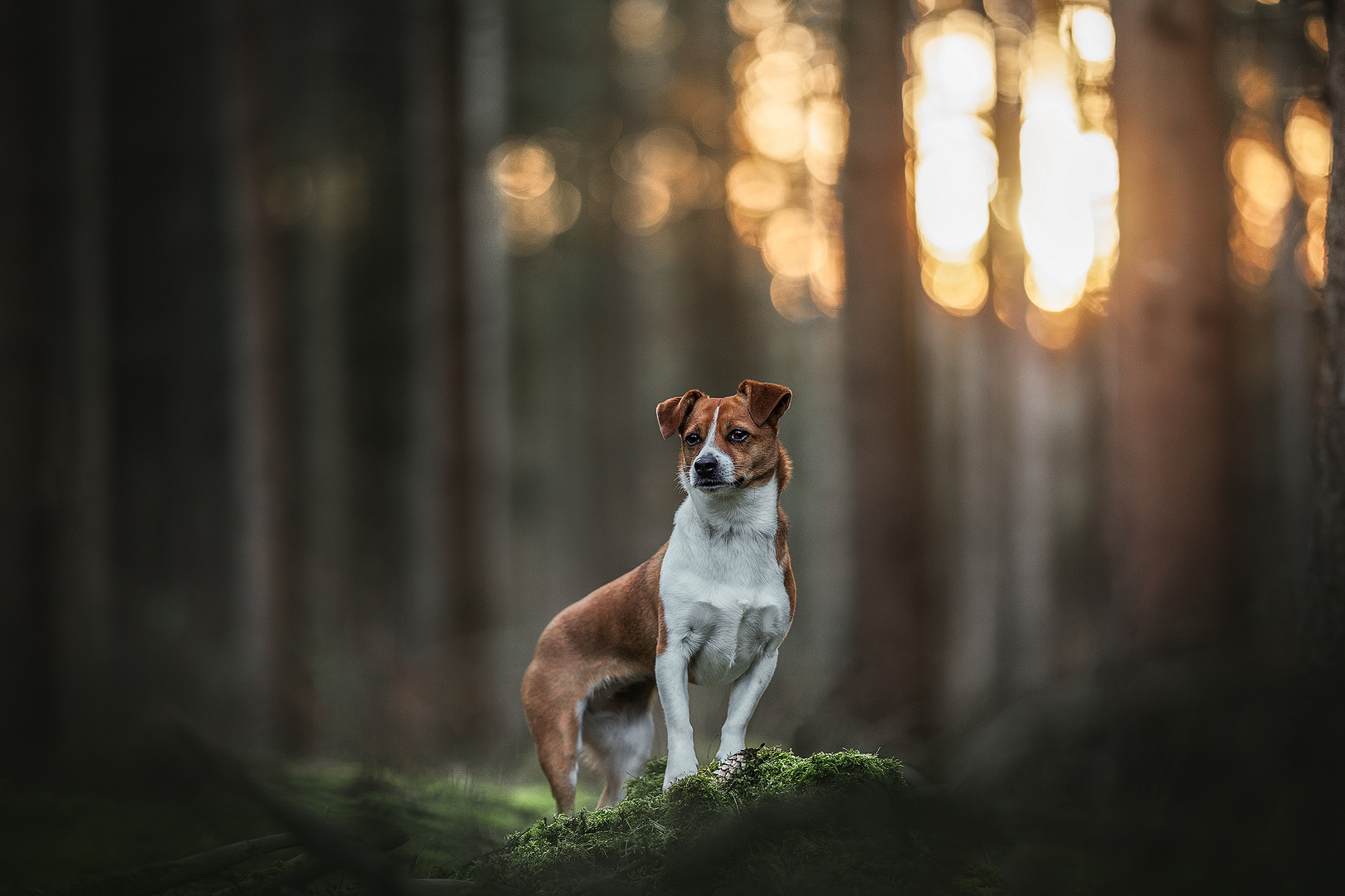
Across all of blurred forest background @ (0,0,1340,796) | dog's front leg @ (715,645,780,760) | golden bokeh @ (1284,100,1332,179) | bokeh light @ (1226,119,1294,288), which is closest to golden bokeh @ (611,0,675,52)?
blurred forest background @ (0,0,1340,796)

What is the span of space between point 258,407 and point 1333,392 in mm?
10786

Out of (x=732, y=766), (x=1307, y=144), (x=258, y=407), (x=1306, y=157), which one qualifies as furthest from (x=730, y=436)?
(x=1307, y=144)

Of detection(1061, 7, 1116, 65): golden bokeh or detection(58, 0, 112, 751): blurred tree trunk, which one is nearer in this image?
detection(1061, 7, 1116, 65): golden bokeh

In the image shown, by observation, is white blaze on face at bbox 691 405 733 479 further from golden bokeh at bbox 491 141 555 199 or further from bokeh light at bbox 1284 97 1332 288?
golden bokeh at bbox 491 141 555 199

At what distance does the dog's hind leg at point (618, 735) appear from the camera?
3529 millimetres

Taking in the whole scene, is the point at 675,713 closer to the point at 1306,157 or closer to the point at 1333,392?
the point at 1333,392

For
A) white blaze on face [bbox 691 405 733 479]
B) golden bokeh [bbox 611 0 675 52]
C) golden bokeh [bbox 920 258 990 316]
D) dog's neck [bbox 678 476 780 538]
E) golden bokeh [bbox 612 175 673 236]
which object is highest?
golden bokeh [bbox 611 0 675 52]

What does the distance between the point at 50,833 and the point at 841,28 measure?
29.0ft

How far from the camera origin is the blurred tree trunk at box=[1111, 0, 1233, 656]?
5562mm

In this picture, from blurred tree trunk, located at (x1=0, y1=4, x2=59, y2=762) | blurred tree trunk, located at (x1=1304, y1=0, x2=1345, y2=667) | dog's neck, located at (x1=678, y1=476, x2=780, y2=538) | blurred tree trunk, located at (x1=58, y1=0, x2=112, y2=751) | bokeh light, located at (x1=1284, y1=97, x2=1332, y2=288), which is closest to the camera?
dog's neck, located at (x1=678, y1=476, x2=780, y2=538)

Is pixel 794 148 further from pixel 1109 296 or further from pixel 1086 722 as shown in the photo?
pixel 1086 722

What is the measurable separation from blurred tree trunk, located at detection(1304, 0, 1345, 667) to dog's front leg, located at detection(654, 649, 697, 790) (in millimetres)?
2519

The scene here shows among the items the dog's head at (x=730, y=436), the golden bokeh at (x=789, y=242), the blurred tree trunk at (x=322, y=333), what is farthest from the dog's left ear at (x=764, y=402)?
the golden bokeh at (x=789, y=242)

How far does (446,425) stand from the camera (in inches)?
422
